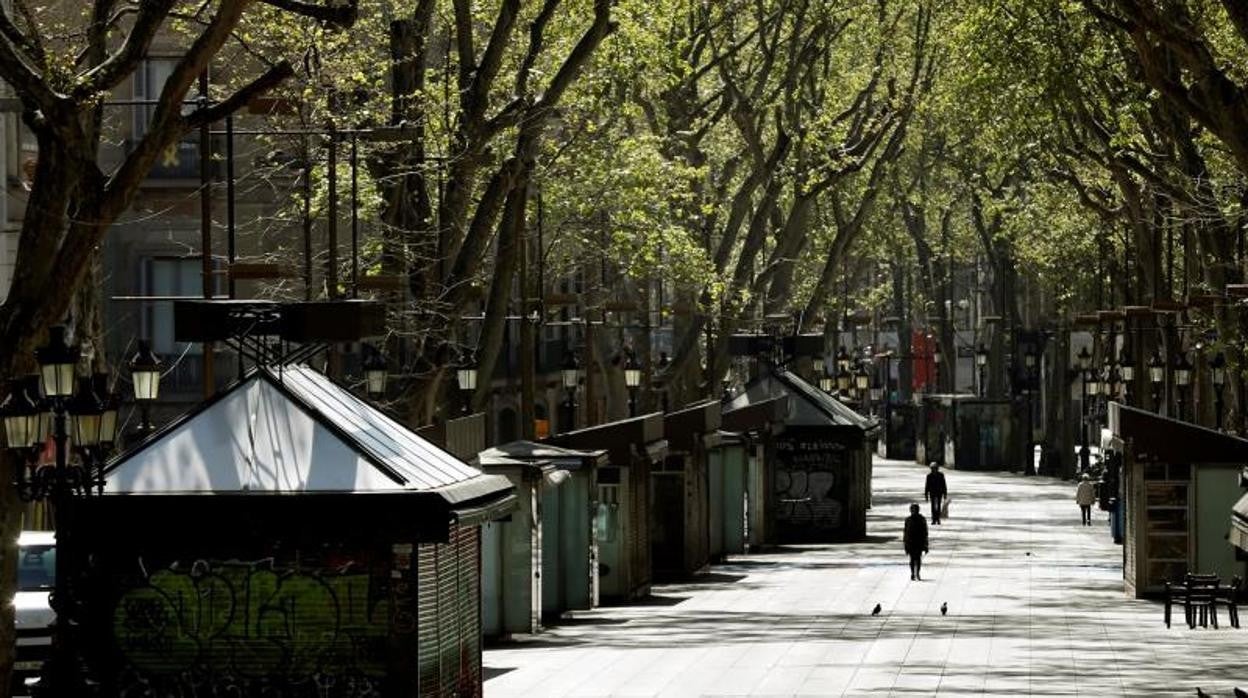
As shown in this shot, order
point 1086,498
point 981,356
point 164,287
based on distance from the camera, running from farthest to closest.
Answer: point 981,356 < point 1086,498 < point 164,287

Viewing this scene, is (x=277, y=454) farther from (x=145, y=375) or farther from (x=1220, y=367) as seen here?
(x=1220, y=367)

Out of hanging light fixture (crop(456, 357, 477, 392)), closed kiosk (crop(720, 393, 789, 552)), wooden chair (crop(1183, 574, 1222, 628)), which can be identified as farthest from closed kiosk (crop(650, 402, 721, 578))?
wooden chair (crop(1183, 574, 1222, 628))

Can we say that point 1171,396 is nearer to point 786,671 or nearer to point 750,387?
point 750,387

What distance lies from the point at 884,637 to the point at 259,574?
1444 cm

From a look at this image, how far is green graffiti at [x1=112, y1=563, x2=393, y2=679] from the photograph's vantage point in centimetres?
1867

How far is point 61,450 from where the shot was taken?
A: 1803 cm

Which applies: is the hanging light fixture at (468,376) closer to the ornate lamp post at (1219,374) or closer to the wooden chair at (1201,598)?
the wooden chair at (1201,598)

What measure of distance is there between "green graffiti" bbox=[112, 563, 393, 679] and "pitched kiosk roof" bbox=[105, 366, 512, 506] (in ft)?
1.99

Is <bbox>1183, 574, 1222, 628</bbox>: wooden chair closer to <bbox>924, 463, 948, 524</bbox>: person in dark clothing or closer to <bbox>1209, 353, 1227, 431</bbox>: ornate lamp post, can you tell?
<bbox>1209, 353, 1227, 431</bbox>: ornate lamp post

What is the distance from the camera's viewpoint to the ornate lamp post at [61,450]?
59.9 feet

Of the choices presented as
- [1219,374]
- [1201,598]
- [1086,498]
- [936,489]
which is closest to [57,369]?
[1201,598]

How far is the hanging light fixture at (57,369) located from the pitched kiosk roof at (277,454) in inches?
27.6

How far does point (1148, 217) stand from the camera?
49312 mm

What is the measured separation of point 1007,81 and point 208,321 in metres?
23.3
